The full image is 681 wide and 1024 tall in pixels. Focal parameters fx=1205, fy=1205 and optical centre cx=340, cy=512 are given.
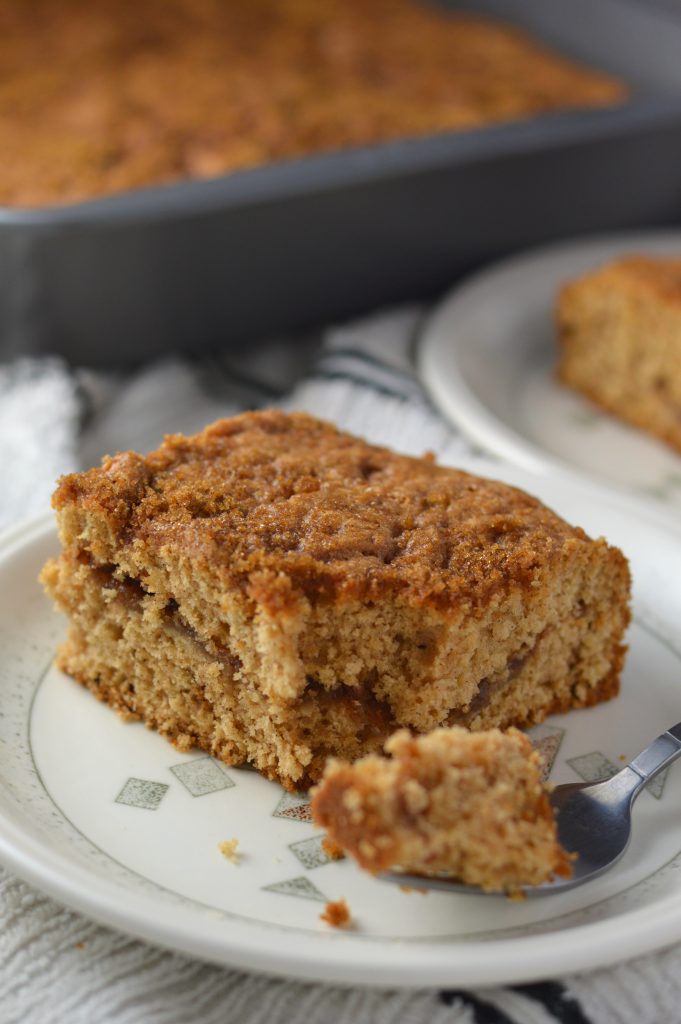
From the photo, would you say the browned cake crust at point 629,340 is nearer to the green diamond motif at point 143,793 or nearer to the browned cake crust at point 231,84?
the browned cake crust at point 231,84

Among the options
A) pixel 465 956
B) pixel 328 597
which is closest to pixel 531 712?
pixel 328 597

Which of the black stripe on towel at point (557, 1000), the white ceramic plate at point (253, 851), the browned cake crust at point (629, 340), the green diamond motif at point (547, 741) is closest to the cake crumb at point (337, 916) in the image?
the white ceramic plate at point (253, 851)

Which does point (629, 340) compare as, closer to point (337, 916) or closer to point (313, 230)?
point (313, 230)

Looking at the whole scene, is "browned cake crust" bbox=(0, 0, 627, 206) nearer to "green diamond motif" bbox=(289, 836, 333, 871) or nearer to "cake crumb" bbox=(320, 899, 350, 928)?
"green diamond motif" bbox=(289, 836, 333, 871)

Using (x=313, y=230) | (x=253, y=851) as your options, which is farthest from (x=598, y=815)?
(x=313, y=230)

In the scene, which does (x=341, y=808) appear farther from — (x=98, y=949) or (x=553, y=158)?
(x=553, y=158)

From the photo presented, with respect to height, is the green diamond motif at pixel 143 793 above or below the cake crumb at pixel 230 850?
below
